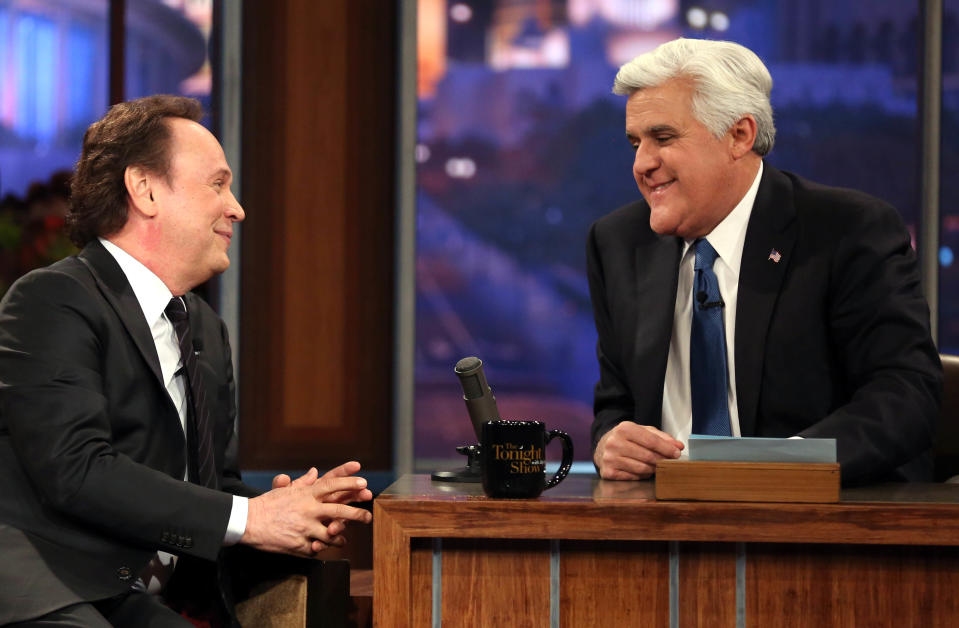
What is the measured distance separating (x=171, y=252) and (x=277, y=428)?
258 cm

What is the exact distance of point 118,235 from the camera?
1.87m

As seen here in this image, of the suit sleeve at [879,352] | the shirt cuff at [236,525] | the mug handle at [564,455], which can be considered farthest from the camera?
the suit sleeve at [879,352]

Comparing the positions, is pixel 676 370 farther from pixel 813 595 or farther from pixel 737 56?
pixel 813 595

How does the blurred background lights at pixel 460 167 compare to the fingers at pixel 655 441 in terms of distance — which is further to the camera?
the blurred background lights at pixel 460 167

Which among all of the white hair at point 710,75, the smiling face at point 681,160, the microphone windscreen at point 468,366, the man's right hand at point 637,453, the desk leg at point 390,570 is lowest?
the desk leg at point 390,570

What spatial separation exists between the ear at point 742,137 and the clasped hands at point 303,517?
1.02m

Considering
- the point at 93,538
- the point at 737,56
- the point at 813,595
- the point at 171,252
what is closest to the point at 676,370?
the point at 737,56

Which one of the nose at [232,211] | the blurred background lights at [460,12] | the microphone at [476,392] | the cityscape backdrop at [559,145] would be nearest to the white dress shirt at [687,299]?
the microphone at [476,392]

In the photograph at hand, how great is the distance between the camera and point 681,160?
2.18m

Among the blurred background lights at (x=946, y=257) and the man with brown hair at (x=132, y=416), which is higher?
the blurred background lights at (x=946, y=257)

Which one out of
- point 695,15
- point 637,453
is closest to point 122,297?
point 637,453

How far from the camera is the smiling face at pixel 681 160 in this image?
2152 millimetres

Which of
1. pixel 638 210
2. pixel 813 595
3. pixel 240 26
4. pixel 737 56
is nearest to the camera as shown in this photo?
pixel 813 595

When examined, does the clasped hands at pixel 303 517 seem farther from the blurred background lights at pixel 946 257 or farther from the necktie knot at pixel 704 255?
the blurred background lights at pixel 946 257
